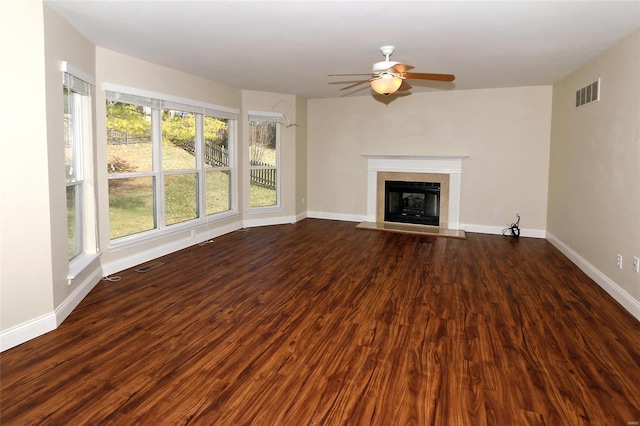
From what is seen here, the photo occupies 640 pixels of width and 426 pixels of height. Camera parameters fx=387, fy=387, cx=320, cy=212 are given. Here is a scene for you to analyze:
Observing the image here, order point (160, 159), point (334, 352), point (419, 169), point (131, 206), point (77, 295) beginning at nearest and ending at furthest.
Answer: point (334, 352)
point (77, 295)
point (131, 206)
point (160, 159)
point (419, 169)

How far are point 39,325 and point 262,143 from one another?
4.91 m

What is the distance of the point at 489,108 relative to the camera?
21.6 ft

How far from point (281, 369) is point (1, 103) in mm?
2555

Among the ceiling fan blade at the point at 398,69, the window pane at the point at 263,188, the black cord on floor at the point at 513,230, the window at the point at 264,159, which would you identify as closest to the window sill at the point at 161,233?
the window pane at the point at 263,188

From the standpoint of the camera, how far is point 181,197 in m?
5.59

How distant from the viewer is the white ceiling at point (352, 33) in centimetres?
295

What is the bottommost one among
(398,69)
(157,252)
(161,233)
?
(157,252)

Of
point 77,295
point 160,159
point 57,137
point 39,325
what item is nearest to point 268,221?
point 160,159

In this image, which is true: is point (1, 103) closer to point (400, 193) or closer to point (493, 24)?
point (493, 24)

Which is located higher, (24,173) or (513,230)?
(24,173)

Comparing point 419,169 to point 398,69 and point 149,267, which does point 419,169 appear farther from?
point 149,267

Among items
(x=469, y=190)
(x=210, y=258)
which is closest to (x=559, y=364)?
(x=210, y=258)

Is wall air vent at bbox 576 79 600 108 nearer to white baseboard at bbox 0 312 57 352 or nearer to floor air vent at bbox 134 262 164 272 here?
floor air vent at bbox 134 262 164 272

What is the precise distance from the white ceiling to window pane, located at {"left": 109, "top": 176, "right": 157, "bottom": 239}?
1.49 m
